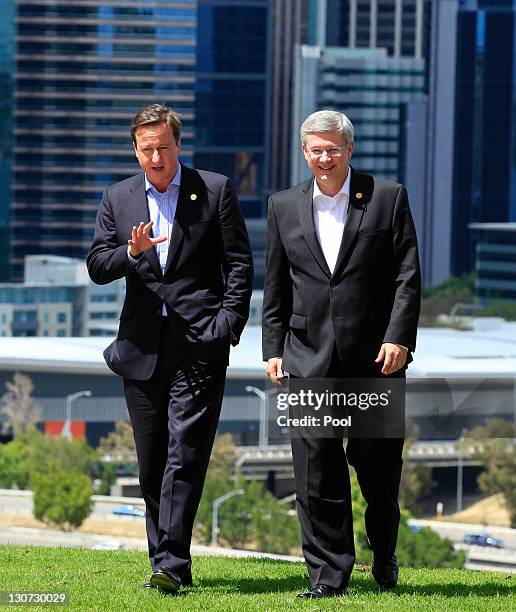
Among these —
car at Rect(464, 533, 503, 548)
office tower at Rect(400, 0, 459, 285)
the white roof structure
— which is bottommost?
car at Rect(464, 533, 503, 548)

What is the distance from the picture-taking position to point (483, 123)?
153 m

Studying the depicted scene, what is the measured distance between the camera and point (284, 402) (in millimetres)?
5895

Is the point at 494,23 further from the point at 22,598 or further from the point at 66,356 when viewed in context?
the point at 22,598

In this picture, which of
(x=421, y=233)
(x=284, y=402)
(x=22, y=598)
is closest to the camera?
(x=22, y=598)

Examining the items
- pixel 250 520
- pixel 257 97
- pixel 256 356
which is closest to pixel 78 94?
pixel 257 97

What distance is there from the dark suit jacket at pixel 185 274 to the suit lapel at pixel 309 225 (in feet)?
0.94

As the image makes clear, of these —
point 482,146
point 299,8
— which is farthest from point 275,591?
point 299,8

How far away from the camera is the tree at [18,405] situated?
90562mm

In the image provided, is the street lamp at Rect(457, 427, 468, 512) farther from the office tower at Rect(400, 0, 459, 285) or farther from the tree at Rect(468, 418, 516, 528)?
the office tower at Rect(400, 0, 459, 285)

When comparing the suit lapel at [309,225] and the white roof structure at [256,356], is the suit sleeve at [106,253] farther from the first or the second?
the white roof structure at [256,356]

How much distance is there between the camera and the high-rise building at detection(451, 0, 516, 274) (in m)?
150

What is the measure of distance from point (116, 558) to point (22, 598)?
6.02 feet

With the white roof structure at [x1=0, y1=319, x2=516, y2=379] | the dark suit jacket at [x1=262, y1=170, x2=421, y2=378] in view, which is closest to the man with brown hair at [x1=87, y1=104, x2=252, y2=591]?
the dark suit jacket at [x1=262, y1=170, x2=421, y2=378]

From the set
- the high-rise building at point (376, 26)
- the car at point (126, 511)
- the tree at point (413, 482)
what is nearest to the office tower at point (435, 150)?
the high-rise building at point (376, 26)
